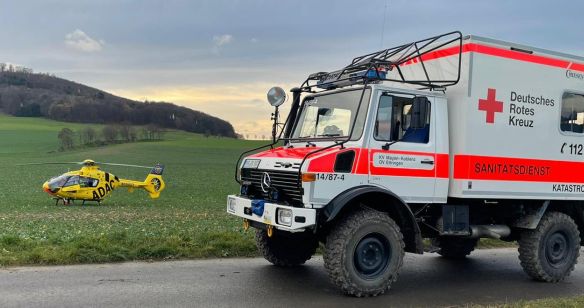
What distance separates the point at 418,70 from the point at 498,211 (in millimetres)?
2672

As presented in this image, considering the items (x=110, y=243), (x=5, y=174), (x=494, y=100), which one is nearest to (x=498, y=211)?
(x=494, y=100)

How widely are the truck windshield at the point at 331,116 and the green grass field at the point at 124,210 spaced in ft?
9.19

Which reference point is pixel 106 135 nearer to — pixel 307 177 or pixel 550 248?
pixel 550 248

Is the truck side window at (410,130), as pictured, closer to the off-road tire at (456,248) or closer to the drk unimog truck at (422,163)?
the drk unimog truck at (422,163)

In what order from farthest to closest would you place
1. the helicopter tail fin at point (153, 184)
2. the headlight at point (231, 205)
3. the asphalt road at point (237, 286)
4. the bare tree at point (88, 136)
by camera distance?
the bare tree at point (88, 136), the helicopter tail fin at point (153, 184), the headlight at point (231, 205), the asphalt road at point (237, 286)

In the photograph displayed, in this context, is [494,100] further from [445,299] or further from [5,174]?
[5,174]

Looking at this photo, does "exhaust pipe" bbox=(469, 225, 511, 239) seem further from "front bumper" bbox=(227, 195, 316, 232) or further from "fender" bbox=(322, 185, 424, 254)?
"front bumper" bbox=(227, 195, 316, 232)

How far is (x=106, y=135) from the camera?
8931 cm

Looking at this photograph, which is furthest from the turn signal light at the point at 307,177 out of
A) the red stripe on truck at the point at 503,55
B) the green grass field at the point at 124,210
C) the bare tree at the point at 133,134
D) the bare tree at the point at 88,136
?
the bare tree at the point at 133,134

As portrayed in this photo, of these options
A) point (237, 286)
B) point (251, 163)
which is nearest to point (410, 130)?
point (251, 163)

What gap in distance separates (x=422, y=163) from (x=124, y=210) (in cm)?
1867

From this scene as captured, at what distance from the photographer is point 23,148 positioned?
8394 cm

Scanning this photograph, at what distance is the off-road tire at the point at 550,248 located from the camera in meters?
8.67

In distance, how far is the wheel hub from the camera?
713 cm
